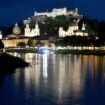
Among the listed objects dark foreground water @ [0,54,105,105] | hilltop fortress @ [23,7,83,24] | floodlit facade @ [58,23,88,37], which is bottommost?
dark foreground water @ [0,54,105,105]

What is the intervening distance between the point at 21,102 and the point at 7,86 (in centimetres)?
594

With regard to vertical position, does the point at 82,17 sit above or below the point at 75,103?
above

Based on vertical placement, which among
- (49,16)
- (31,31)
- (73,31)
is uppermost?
(49,16)

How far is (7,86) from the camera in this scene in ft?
94.7

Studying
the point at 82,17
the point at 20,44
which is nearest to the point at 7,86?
the point at 20,44

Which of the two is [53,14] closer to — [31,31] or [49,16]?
[49,16]

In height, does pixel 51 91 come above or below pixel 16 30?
below

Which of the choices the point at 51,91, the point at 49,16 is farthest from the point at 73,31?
the point at 51,91

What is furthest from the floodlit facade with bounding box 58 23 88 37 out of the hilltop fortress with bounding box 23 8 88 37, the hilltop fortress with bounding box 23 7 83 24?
the hilltop fortress with bounding box 23 7 83 24

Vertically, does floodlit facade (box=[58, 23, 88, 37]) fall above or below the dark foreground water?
above

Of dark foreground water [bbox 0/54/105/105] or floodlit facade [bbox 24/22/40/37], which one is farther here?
floodlit facade [bbox 24/22/40/37]

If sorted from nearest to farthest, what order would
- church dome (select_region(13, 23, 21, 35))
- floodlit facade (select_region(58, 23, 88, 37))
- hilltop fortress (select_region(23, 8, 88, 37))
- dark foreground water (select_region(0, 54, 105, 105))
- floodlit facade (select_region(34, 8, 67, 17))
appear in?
1. dark foreground water (select_region(0, 54, 105, 105))
2. floodlit facade (select_region(58, 23, 88, 37))
3. hilltop fortress (select_region(23, 8, 88, 37))
4. church dome (select_region(13, 23, 21, 35))
5. floodlit facade (select_region(34, 8, 67, 17))

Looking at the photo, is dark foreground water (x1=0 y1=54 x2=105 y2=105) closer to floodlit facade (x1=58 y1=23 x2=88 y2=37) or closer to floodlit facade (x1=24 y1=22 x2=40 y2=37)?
floodlit facade (x1=58 y1=23 x2=88 y2=37)

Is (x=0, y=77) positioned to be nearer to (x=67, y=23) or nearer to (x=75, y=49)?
(x=75, y=49)
